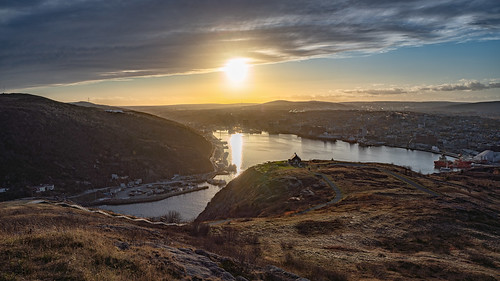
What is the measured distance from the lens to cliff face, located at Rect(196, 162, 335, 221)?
2872 centimetres

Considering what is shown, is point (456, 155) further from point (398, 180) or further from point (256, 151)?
point (398, 180)

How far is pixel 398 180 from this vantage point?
37719 millimetres

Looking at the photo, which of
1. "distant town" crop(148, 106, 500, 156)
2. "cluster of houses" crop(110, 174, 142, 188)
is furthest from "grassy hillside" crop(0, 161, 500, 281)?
"distant town" crop(148, 106, 500, 156)

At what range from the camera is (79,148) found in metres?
72.4

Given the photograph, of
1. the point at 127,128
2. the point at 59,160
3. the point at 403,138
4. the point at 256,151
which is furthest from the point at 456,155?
the point at 59,160

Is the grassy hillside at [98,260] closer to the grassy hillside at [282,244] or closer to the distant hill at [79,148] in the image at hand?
the grassy hillside at [282,244]

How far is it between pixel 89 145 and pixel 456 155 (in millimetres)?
102550

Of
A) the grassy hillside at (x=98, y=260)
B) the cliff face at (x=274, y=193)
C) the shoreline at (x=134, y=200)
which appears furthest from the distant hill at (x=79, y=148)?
the grassy hillside at (x=98, y=260)

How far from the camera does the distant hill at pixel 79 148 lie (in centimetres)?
6056

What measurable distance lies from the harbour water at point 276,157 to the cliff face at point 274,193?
43.0ft

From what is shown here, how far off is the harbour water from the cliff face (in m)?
13.1

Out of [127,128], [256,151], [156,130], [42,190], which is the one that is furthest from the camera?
[256,151]

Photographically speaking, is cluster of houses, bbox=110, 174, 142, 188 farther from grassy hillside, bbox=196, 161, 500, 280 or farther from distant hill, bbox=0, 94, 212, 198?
grassy hillside, bbox=196, 161, 500, 280

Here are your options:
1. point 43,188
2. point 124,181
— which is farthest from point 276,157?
point 43,188
